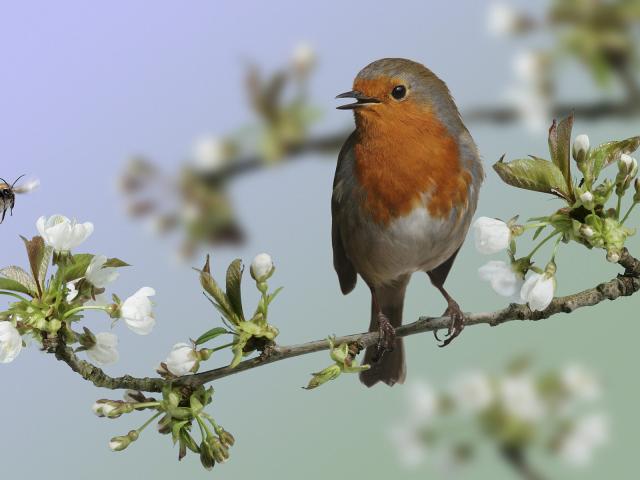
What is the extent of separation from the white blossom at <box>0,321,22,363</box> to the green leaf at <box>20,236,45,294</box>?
10 centimetres

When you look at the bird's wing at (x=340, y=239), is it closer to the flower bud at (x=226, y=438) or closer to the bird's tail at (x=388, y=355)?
the bird's tail at (x=388, y=355)

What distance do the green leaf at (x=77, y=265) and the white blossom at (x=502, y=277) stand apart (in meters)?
0.84

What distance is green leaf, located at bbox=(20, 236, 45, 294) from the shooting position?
1.82 meters

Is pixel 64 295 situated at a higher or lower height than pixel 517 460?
higher

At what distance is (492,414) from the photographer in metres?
3.02

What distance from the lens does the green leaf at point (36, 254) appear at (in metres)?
1.82

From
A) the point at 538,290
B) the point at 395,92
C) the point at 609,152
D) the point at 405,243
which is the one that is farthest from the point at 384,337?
the point at 609,152

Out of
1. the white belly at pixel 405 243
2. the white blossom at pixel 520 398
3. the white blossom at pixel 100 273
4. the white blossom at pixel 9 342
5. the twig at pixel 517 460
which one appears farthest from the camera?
the white blossom at pixel 520 398

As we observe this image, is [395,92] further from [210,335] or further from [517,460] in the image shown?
[517,460]

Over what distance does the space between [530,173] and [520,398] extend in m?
1.35

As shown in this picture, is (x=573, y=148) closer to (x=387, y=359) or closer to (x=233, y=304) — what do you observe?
(x=233, y=304)

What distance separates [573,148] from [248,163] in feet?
4.94

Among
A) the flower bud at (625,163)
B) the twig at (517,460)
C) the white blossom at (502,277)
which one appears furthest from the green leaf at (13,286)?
the twig at (517,460)

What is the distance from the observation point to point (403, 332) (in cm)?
216
